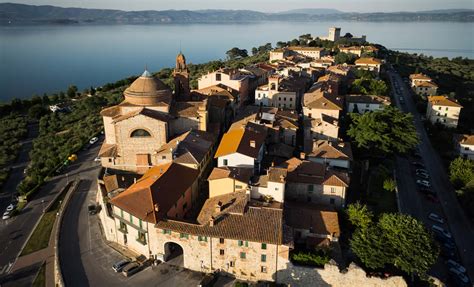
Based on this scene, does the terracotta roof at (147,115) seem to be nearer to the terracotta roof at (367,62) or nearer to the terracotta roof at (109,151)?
the terracotta roof at (109,151)

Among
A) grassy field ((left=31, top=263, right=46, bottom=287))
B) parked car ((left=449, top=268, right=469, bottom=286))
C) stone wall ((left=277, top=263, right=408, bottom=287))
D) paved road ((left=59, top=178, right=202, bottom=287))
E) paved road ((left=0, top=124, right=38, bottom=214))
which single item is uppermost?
stone wall ((left=277, top=263, right=408, bottom=287))

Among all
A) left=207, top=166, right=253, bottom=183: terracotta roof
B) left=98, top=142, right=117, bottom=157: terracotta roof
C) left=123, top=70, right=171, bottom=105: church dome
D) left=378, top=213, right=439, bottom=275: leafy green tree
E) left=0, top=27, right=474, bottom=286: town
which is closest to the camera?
left=378, top=213, right=439, bottom=275: leafy green tree

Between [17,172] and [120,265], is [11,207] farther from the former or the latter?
[120,265]

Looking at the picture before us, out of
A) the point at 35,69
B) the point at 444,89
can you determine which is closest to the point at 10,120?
the point at 35,69

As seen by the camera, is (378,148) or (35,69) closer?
(378,148)

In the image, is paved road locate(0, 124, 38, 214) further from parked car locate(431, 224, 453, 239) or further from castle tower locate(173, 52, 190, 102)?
parked car locate(431, 224, 453, 239)

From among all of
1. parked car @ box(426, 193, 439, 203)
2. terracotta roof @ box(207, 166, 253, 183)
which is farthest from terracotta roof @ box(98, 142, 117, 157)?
parked car @ box(426, 193, 439, 203)

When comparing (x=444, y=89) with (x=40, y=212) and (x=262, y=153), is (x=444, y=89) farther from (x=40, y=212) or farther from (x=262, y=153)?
(x=40, y=212)

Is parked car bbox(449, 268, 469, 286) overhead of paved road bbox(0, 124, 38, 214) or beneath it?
overhead
